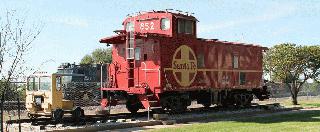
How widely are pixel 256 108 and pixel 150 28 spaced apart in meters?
7.78

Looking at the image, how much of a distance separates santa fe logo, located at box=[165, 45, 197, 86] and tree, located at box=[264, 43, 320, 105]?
1280 centimetres

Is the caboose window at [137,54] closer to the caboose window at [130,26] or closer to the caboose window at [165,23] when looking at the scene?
the caboose window at [165,23]

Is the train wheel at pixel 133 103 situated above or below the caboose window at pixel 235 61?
below

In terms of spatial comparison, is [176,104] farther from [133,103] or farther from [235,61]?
[235,61]

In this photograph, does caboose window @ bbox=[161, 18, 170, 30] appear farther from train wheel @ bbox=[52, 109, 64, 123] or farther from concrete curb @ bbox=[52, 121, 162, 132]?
train wheel @ bbox=[52, 109, 64, 123]

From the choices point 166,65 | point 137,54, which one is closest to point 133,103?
point 137,54

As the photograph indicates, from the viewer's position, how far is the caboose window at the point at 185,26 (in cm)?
2049

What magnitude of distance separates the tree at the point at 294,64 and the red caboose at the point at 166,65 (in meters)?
9.18

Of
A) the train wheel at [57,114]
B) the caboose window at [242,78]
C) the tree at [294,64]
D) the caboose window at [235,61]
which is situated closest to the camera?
the train wheel at [57,114]

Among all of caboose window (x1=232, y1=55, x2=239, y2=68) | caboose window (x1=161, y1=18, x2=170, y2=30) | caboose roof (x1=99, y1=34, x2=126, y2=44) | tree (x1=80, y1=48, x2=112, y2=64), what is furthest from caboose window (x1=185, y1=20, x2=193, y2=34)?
tree (x1=80, y1=48, x2=112, y2=64)

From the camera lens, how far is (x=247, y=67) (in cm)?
2527

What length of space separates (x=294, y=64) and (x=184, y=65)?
46.1 ft

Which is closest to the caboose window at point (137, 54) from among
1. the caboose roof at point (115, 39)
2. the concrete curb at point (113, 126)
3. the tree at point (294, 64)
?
the caboose roof at point (115, 39)

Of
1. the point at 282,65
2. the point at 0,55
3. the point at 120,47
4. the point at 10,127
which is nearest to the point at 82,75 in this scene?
the point at 120,47
